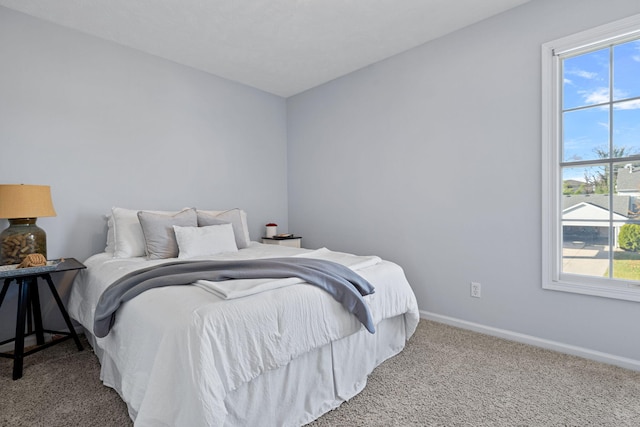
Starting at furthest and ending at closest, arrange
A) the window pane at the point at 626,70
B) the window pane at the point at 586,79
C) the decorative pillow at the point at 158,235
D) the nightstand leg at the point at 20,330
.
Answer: the decorative pillow at the point at 158,235, the window pane at the point at 586,79, the window pane at the point at 626,70, the nightstand leg at the point at 20,330

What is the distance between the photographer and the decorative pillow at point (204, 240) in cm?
265

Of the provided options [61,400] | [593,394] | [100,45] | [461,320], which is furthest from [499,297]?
[100,45]

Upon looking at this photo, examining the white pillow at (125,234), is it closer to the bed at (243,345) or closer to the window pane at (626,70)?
the bed at (243,345)

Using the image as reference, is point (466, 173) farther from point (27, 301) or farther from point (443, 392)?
point (27, 301)

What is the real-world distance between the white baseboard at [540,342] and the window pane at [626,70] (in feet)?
5.72

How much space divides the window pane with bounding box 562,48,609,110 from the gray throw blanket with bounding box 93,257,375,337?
2060 millimetres

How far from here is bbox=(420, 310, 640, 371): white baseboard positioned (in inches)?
85.2

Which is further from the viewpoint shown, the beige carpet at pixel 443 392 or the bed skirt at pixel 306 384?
the beige carpet at pixel 443 392

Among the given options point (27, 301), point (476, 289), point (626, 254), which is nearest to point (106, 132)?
point (27, 301)

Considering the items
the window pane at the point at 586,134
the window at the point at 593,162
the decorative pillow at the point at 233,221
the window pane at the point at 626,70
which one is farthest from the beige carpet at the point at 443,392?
the window pane at the point at 626,70

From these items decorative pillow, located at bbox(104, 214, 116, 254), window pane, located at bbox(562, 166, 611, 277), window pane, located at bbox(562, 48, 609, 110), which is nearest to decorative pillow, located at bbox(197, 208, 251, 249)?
decorative pillow, located at bbox(104, 214, 116, 254)

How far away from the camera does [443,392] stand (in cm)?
190

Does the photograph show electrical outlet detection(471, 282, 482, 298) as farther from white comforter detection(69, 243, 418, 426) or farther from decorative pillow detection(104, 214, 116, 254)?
decorative pillow detection(104, 214, 116, 254)

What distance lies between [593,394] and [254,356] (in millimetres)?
1924
